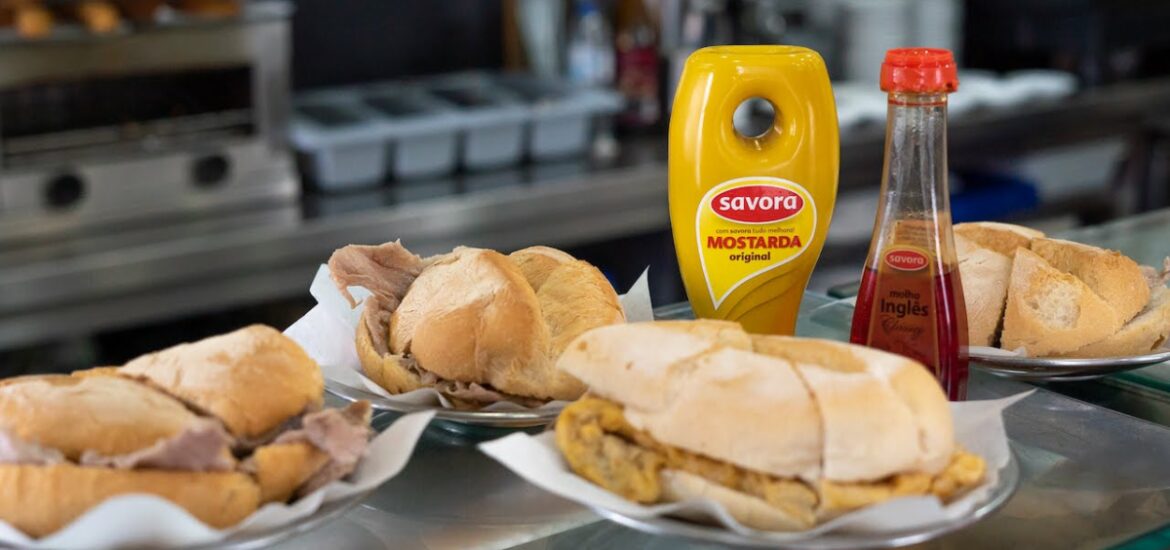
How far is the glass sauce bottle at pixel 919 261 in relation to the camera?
39.5 inches

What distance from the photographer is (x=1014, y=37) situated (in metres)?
3.99

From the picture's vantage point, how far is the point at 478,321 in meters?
1.02

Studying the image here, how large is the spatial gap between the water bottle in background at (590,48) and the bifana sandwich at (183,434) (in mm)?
2520

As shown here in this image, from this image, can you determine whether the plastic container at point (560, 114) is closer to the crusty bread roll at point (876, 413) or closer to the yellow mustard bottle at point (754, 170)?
the yellow mustard bottle at point (754, 170)

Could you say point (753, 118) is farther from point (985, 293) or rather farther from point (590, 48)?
point (985, 293)

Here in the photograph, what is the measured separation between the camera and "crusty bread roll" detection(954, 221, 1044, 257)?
3.94 ft

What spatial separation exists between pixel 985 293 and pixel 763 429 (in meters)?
0.42

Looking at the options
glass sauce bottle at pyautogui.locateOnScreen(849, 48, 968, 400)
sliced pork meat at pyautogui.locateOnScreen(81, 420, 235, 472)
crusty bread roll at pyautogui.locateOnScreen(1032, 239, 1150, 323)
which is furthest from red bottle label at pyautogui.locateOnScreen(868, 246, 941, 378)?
sliced pork meat at pyautogui.locateOnScreen(81, 420, 235, 472)

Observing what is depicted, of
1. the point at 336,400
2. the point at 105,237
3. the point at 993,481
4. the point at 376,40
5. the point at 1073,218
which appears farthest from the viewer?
the point at 1073,218

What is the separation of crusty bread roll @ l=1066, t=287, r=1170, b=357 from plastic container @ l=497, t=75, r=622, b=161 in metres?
2.02

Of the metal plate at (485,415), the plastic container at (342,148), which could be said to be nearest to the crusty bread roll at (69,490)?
the metal plate at (485,415)

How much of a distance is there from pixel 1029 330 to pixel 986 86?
2690 mm

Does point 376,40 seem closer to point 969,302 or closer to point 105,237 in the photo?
point 105,237

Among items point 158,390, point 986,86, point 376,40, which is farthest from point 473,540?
point 986,86
